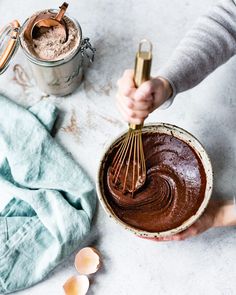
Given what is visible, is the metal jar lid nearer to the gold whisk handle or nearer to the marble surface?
the marble surface

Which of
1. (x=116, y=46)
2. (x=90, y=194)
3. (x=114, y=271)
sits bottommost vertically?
(x=114, y=271)

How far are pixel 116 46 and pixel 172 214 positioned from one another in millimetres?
413

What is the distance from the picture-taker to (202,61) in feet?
3.07

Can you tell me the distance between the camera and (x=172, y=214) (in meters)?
0.95

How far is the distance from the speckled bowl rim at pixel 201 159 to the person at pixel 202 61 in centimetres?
7

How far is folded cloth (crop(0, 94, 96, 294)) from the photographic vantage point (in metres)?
1.03

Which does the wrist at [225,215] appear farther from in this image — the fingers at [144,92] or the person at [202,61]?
the fingers at [144,92]

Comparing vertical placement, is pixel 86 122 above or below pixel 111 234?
above

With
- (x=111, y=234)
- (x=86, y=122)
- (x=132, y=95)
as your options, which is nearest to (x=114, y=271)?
(x=111, y=234)

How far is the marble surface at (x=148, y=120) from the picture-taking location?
41.3 inches

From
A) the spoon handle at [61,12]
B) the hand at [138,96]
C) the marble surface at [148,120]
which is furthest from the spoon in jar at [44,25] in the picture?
the hand at [138,96]

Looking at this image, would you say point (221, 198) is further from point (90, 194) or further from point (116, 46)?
point (116, 46)

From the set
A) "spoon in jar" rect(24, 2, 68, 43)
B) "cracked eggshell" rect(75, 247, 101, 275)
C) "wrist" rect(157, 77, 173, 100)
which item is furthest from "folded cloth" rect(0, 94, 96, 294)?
"wrist" rect(157, 77, 173, 100)

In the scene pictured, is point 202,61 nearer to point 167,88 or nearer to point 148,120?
point 167,88
